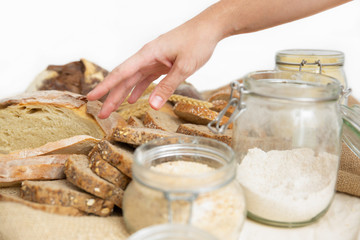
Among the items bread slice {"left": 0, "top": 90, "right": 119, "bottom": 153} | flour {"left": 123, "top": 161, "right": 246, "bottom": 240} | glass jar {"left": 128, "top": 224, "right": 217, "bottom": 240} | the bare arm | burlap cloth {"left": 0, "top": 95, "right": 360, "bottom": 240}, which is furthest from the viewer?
bread slice {"left": 0, "top": 90, "right": 119, "bottom": 153}

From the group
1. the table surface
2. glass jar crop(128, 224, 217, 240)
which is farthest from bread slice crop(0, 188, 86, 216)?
the table surface

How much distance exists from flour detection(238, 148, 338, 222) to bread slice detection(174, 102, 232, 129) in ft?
1.73

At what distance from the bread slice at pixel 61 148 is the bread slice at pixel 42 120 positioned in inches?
7.1

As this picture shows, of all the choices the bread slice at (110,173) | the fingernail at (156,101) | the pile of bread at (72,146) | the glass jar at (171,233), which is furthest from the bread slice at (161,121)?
the glass jar at (171,233)

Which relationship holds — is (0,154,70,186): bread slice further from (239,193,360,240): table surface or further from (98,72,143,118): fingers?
(239,193,360,240): table surface

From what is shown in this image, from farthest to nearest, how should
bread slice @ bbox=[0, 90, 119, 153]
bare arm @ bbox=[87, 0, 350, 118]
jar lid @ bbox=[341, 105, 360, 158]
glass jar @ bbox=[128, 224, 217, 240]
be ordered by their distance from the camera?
bread slice @ bbox=[0, 90, 119, 153]
bare arm @ bbox=[87, 0, 350, 118]
jar lid @ bbox=[341, 105, 360, 158]
glass jar @ bbox=[128, 224, 217, 240]

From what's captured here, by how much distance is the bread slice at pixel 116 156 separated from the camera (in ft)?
3.67

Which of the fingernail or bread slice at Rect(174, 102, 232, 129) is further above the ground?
the fingernail

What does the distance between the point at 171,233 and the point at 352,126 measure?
2.20 ft

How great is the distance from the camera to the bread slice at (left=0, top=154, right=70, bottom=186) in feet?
3.97

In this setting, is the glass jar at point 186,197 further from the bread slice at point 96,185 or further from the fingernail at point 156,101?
the fingernail at point 156,101

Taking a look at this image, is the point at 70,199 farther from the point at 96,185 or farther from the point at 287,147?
the point at 287,147

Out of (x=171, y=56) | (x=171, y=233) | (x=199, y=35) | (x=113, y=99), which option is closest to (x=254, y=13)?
(x=199, y=35)

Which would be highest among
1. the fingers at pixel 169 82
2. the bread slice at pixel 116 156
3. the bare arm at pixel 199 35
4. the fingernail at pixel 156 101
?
the bare arm at pixel 199 35
